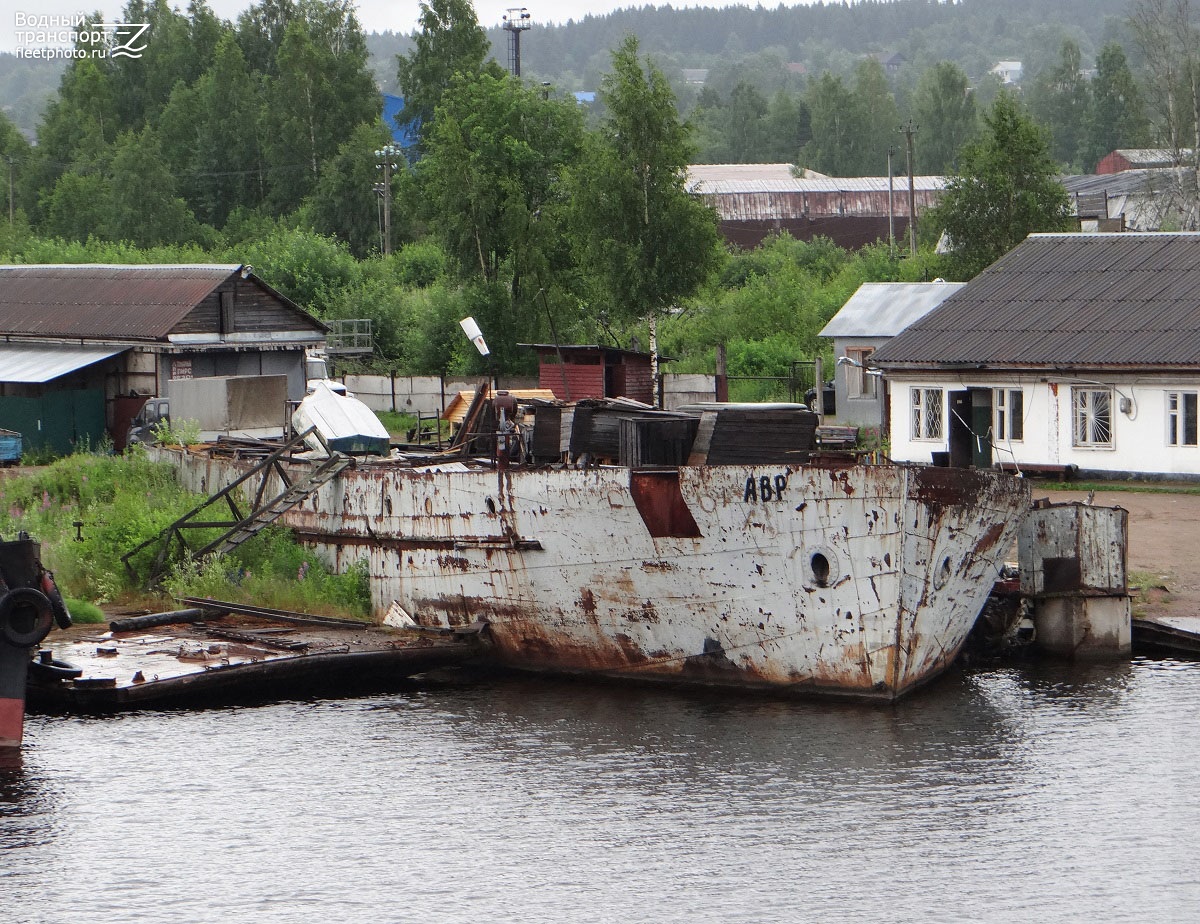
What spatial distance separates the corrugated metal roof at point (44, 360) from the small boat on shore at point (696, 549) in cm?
1459

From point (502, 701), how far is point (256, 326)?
62.9 feet

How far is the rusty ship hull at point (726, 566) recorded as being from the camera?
1852 cm

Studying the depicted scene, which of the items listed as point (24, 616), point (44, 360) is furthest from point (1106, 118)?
point (24, 616)

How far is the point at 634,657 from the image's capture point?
2052 centimetres

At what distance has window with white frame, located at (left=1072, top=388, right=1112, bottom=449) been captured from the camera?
30625 millimetres

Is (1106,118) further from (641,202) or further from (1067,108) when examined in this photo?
(641,202)

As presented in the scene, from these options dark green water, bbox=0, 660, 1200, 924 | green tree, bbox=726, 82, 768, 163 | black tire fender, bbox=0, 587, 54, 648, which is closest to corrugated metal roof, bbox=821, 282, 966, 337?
dark green water, bbox=0, 660, 1200, 924

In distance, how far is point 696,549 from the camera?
19.4 meters

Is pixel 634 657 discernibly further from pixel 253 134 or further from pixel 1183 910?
pixel 253 134

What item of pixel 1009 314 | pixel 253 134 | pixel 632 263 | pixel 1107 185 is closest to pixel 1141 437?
pixel 1009 314

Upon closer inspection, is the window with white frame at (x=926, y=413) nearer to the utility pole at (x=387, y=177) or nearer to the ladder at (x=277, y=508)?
the ladder at (x=277, y=508)

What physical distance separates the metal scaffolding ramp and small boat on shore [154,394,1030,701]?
3.14 feet

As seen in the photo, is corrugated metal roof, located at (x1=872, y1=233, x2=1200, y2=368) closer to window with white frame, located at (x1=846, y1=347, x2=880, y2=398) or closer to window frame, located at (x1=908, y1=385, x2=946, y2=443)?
window frame, located at (x1=908, y1=385, x2=946, y2=443)

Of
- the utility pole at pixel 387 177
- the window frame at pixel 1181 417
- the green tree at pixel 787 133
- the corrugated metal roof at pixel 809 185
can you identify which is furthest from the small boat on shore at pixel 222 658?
the green tree at pixel 787 133
